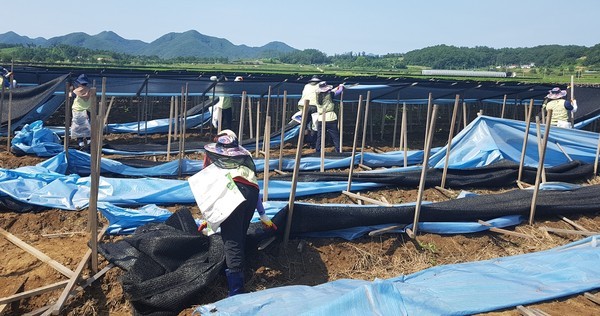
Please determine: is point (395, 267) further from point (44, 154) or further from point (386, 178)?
point (44, 154)

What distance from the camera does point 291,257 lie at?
5.10m

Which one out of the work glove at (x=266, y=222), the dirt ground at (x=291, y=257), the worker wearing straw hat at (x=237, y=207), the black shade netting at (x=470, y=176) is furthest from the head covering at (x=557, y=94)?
the worker wearing straw hat at (x=237, y=207)

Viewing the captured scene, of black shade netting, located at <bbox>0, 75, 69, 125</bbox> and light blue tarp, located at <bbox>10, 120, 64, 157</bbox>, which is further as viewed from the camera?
black shade netting, located at <bbox>0, 75, 69, 125</bbox>

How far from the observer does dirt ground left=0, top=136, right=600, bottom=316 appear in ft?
13.7

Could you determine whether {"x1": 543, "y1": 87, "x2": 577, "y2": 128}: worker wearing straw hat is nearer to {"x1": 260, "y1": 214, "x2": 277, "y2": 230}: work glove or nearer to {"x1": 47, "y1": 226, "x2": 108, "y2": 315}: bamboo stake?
{"x1": 260, "y1": 214, "x2": 277, "y2": 230}: work glove

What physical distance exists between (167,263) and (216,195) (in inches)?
29.2

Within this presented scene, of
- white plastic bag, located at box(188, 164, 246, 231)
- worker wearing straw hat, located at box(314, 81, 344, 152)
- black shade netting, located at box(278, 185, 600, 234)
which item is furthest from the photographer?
worker wearing straw hat, located at box(314, 81, 344, 152)

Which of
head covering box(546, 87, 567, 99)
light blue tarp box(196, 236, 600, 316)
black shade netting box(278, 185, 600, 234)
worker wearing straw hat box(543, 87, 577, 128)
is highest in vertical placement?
head covering box(546, 87, 567, 99)

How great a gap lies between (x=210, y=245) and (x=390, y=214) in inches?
80.1

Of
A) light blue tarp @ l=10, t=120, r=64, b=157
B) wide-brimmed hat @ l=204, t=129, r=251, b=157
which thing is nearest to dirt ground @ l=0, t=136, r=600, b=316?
wide-brimmed hat @ l=204, t=129, r=251, b=157

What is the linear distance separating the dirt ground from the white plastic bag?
691 millimetres

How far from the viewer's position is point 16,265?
4.45m

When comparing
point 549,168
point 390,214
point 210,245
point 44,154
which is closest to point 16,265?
point 210,245

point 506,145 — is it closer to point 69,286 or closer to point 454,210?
point 454,210
